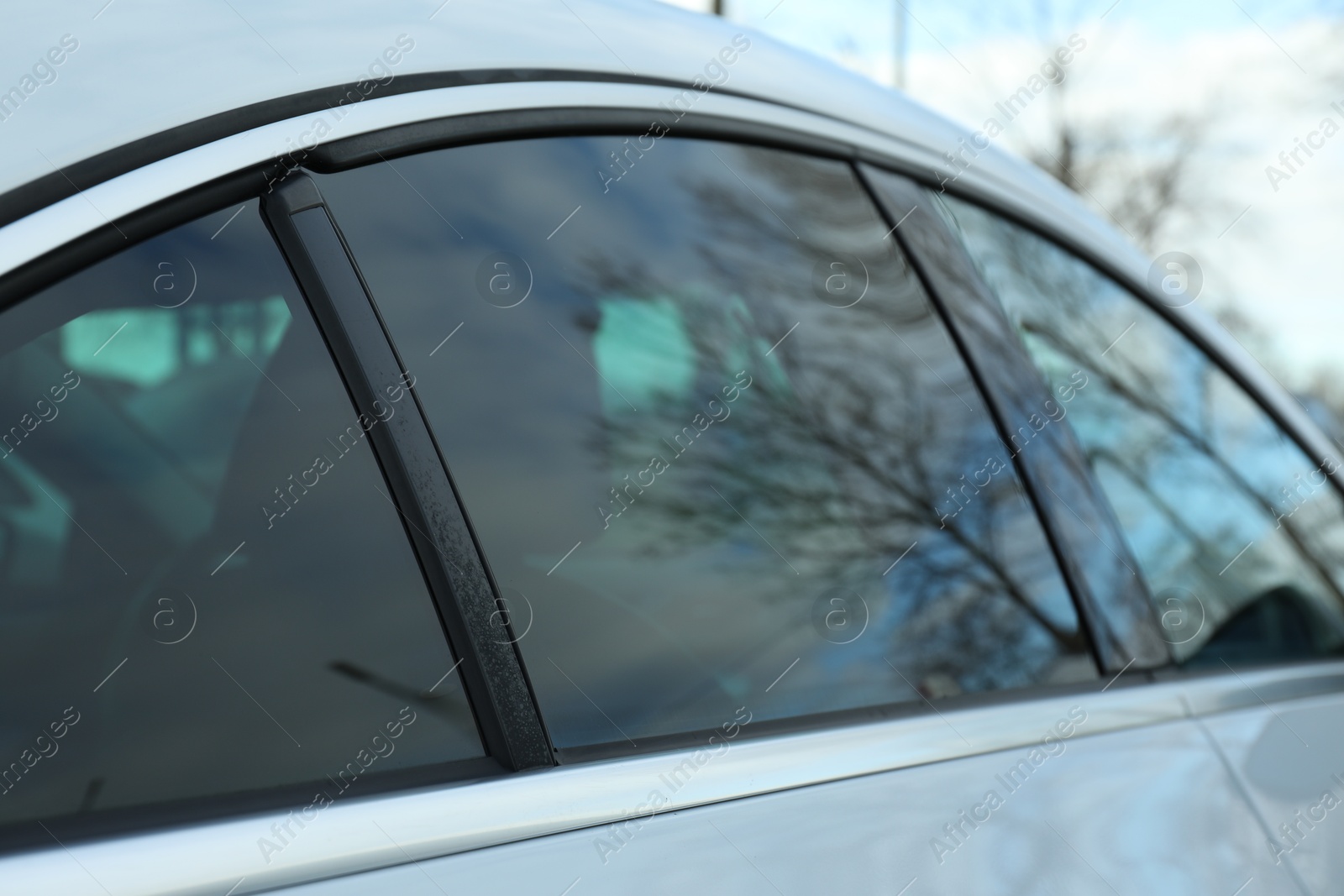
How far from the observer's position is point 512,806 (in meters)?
1.08

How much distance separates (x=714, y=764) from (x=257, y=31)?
3.05ft

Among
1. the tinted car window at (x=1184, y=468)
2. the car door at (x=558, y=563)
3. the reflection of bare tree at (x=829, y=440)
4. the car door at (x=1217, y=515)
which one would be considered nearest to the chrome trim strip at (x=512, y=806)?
the car door at (x=558, y=563)

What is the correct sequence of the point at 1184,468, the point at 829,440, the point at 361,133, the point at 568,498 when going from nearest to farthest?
the point at 361,133, the point at 568,498, the point at 829,440, the point at 1184,468

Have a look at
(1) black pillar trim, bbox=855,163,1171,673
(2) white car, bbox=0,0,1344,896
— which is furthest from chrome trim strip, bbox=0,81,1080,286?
(1) black pillar trim, bbox=855,163,1171,673

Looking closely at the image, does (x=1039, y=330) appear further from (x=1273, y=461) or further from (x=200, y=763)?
(x=200, y=763)

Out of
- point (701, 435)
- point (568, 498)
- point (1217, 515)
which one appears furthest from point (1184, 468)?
point (568, 498)

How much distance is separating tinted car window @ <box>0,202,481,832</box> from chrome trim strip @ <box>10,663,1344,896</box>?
0.04 metres

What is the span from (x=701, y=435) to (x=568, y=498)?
23 cm

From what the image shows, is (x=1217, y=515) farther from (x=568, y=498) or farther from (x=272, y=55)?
(x=272, y=55)

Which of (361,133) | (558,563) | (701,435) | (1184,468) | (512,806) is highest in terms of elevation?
(361,133)

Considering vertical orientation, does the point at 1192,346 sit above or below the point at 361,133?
below

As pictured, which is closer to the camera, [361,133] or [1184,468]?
[361,133]

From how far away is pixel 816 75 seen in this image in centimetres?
177

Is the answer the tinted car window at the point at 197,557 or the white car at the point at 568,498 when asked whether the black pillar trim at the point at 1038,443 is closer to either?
the white car at the point at 568,498
